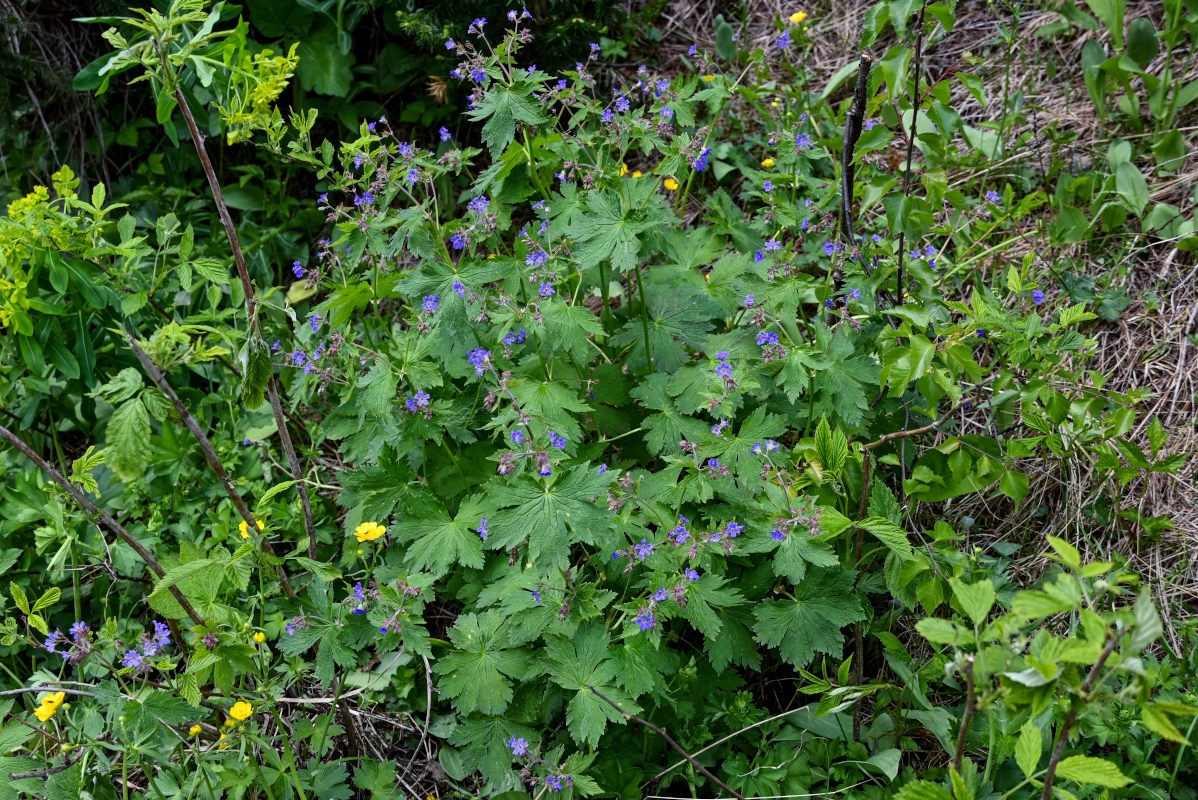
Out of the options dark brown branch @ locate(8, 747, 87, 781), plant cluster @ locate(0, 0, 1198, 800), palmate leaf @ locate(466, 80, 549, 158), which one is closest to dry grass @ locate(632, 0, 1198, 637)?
plant cluster @ locate(0, 0, 1198, 800)

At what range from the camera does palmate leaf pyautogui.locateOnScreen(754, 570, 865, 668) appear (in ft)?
6.93

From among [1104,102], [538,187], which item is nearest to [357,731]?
[538,187]

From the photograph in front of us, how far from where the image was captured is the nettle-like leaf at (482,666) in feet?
7.00

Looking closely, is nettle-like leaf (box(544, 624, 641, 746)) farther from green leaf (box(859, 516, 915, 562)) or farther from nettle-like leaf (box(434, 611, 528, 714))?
green leaf (box(859, 516, 915, 562))

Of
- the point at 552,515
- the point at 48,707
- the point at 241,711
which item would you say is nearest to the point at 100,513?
the point at 48,707

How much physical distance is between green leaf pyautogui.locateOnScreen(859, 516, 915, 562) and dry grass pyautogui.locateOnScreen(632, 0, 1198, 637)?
0.58m

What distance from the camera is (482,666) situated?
2.18 metres

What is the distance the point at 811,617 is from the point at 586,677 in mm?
563

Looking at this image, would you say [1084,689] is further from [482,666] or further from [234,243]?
[234,243]

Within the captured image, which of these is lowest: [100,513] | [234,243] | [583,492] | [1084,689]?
[1084,689]

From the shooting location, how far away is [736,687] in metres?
2.32

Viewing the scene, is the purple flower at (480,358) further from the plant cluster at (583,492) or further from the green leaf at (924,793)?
the green leaf at (924,793)

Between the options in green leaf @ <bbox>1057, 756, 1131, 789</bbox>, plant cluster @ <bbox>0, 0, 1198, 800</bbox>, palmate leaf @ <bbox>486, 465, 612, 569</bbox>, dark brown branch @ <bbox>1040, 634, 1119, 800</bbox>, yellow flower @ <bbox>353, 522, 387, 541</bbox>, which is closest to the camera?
dark brown branch @ <bbox>1040, 634, 1119, 800</bbox>

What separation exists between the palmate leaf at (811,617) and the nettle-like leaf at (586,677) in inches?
14.7
